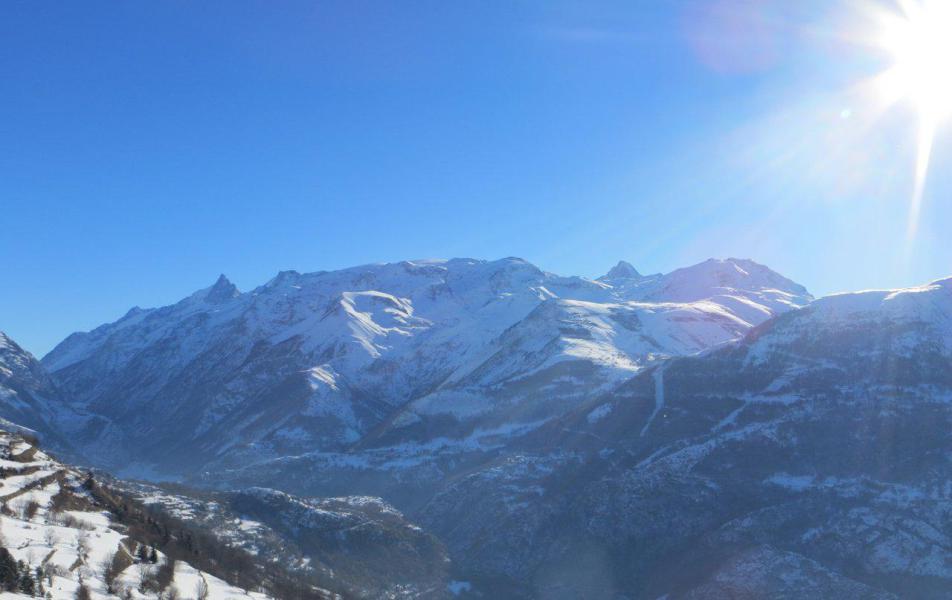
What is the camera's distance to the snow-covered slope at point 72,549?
102500mm

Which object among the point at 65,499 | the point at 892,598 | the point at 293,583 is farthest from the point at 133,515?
the point at 892,598

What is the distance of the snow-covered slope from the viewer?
102 m

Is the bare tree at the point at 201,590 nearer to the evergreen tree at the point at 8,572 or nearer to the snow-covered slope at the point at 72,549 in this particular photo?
the snow-covered slope at the point at 72,549

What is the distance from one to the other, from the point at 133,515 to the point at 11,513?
39889 mm

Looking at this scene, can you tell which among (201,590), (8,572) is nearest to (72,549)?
(201,590)

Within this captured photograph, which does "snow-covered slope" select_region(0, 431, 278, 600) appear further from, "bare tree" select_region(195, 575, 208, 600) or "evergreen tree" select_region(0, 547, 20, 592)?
"evergreen tree" select_region(0, 547, 20, 592)

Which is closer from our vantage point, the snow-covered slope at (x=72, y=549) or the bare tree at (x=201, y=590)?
the snow-covered slope at (x=72, y=549)

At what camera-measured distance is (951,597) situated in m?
194

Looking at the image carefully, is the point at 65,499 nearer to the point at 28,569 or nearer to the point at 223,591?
the point at 223,591

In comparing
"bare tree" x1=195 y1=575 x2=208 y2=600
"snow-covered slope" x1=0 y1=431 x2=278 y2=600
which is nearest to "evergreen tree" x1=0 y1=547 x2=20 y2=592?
"snow-covered slope" x1=0 y1=431 x2=278 y2=600

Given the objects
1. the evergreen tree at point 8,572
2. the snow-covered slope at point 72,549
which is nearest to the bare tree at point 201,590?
the snow-covered slope at point 72,549

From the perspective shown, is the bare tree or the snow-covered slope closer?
the snow-covered slope

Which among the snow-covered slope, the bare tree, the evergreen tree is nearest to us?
the evergreen tree

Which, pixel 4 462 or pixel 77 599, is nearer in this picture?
pixel 77 599
